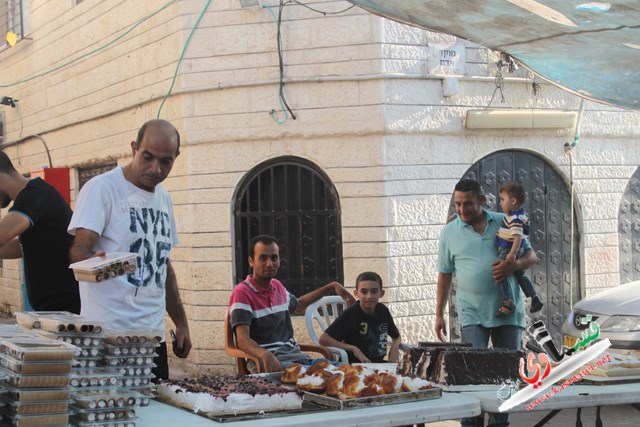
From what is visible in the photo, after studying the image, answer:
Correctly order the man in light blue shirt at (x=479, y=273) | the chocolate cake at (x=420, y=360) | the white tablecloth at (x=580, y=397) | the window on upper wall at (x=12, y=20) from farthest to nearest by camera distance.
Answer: the window on upper wall at (x=12, y=20) < the man in light blue shirt at (x=479, y=273) < the chocolate cake at (x=420, y=360) < the white tablecloth at (x=580, y=397)

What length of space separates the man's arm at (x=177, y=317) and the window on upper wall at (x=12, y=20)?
11.2 meters

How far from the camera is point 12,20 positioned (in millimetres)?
15758

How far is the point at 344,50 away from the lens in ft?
32.1

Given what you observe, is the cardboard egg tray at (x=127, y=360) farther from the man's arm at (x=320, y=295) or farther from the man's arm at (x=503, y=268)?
the man's arm at (x=503, y=268)

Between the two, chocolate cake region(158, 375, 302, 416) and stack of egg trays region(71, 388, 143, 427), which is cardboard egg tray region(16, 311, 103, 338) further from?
chocolate cake region(158, 375, 302, 416)

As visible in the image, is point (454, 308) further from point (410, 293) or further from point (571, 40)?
point (571, 40)

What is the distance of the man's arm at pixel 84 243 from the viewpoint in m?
4.27

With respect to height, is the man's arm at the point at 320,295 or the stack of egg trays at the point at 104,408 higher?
the man's arm at the point at 320,295

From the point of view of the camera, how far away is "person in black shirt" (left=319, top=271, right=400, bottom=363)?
6609 millimetres

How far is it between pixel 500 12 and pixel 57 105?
11093mm

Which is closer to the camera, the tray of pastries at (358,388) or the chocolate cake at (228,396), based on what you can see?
the chocolate cake at (228,396)

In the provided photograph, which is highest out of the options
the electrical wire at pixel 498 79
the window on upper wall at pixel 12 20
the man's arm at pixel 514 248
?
the window on upper wall at pixel 12 20

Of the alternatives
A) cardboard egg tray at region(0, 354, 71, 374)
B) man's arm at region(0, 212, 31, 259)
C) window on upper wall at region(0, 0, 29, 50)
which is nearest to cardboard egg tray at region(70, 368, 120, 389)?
cardboard egg tray at region(0, 354, 71, 374)

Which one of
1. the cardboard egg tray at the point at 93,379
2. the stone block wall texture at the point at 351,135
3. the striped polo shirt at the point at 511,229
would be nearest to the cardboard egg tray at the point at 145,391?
the cardboard egg tray at the point at 93,379
